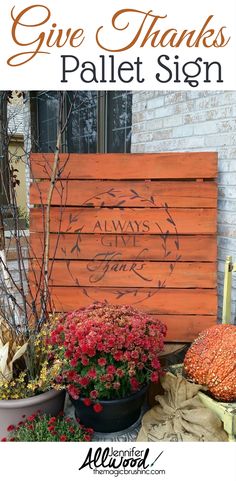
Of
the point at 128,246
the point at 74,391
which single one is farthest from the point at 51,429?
the point at 128,246

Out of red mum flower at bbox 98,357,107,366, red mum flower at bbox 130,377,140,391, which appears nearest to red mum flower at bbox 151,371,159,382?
red mum flower at bbox 130,377,140,391

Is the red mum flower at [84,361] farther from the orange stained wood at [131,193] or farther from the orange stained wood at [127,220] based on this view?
the orange stained wood at [131,193]

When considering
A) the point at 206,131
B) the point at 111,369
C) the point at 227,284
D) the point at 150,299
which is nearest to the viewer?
the point at 111,369

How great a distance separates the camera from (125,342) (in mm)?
1500

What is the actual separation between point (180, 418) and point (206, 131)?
1473 millimetres

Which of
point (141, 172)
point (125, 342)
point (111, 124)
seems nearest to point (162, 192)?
point (141, 172)

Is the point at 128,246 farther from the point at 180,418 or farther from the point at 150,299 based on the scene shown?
the point at 180,418

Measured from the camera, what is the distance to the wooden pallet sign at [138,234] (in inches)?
79.2

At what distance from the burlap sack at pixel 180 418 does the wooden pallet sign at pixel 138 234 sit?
1.40 ft

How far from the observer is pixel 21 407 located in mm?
1537

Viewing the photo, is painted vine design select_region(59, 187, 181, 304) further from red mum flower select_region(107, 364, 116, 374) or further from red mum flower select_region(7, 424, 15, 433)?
red mum flower select_region(7, 424, 15, 433)

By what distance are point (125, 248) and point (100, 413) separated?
32.1 inches

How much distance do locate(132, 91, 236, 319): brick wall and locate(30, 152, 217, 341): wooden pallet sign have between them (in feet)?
0.37
